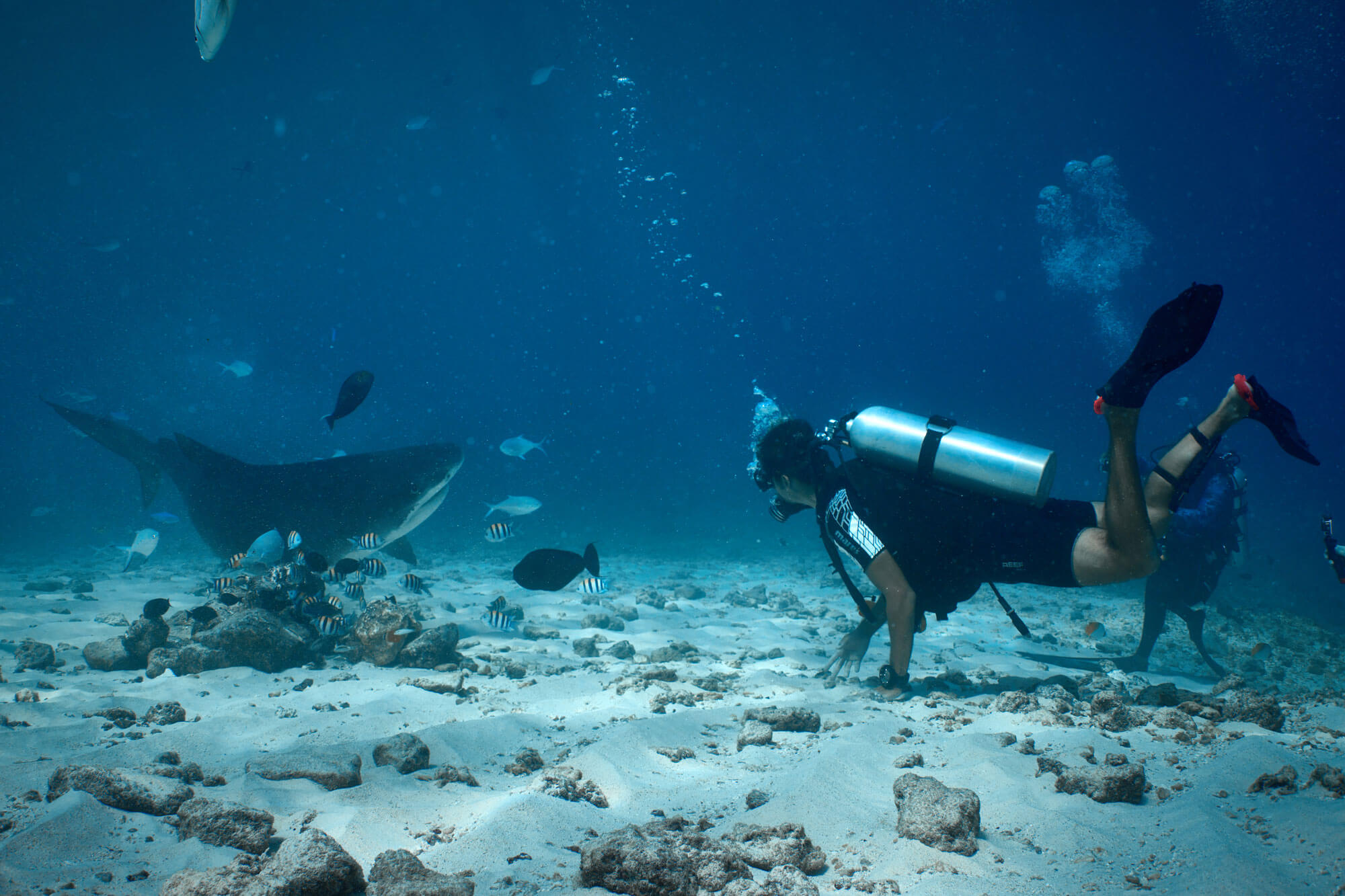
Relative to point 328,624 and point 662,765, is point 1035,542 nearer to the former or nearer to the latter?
point 662,765

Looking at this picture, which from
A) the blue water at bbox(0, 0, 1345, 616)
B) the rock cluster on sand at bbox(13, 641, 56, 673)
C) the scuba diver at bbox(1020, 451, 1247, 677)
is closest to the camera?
the rock cluster on sand at bbox(13, 641, 56, 673)

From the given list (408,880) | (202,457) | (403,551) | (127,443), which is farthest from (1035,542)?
(127,443)

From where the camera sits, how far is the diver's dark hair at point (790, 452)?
4.35m

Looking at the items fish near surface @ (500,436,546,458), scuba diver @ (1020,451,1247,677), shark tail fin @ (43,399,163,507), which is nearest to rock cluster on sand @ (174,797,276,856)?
scuba diver @ (1020,451,1247,677)

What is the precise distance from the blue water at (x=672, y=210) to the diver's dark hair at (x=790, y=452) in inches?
661

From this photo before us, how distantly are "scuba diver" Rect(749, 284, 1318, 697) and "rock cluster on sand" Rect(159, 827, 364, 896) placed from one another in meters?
3.11

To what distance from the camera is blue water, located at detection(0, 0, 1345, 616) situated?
2759 centimetres

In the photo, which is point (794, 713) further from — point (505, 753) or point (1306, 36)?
point (1306, 36)

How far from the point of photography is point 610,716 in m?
3.68

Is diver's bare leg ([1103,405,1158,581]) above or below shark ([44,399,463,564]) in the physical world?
below

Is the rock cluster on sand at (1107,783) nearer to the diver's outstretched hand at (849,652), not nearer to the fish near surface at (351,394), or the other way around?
the diver's outstretched hand at (849,652)

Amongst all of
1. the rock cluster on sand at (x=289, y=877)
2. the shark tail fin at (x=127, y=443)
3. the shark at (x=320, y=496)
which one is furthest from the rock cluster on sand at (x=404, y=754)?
the shark tail fin at (x=127, y=443)

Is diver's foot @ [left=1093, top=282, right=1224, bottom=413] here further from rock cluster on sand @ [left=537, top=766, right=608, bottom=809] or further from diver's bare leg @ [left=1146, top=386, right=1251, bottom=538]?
rock cluster on sand @ [left=537, top=766, right=608, bottom=809]

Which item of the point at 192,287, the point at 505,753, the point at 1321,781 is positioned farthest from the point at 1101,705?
the point at 192,287
